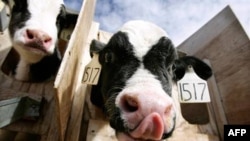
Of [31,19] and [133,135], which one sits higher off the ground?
[31,19]

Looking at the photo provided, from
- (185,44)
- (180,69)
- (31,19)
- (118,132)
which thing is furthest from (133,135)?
(185,44)

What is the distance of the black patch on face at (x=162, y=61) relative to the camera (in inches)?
69.9

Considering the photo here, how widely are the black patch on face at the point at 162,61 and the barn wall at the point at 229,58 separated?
499 millimetres

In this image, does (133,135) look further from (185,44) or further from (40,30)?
(185,44)

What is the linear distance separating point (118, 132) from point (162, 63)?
492mm

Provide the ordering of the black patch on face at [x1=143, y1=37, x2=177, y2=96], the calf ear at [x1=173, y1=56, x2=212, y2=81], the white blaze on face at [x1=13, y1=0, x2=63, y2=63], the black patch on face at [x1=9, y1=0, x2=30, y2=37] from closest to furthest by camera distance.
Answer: the black patch on face at [x1=143, y1=37, x2=177, y2=96]
the white blaze on face at [x1=13, y1=0, x2=63, y2=63]
the black patch on face at [x1=9, y1=0, x2=30, y2=37]
the calf ear at [x1=173, y1=56, x2=212, y2=81]

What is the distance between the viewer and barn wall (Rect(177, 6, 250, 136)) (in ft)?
7.27

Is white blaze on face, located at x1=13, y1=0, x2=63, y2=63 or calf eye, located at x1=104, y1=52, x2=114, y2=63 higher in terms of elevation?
→ white blaze on face, located at x1=13, y1=0, x2=63, y2=63

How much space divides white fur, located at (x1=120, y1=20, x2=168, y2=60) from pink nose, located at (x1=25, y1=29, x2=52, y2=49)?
48 centimetres

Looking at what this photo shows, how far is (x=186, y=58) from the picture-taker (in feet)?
7.71

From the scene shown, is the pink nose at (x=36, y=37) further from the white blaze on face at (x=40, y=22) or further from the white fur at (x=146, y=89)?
the white fur at (x=146, y=89)

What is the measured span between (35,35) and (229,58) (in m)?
1.35

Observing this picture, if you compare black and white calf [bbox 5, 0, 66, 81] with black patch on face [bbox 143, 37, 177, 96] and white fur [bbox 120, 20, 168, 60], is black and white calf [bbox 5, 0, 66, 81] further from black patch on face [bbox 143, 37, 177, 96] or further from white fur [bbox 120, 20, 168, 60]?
black patch on face [bbox 143, 37, 177, 96]

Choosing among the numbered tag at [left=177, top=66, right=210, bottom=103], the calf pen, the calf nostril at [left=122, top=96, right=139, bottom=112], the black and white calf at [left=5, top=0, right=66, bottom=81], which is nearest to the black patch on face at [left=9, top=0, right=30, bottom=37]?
the black and white calf at [left=5, top=0, right=66, bottom=81]
